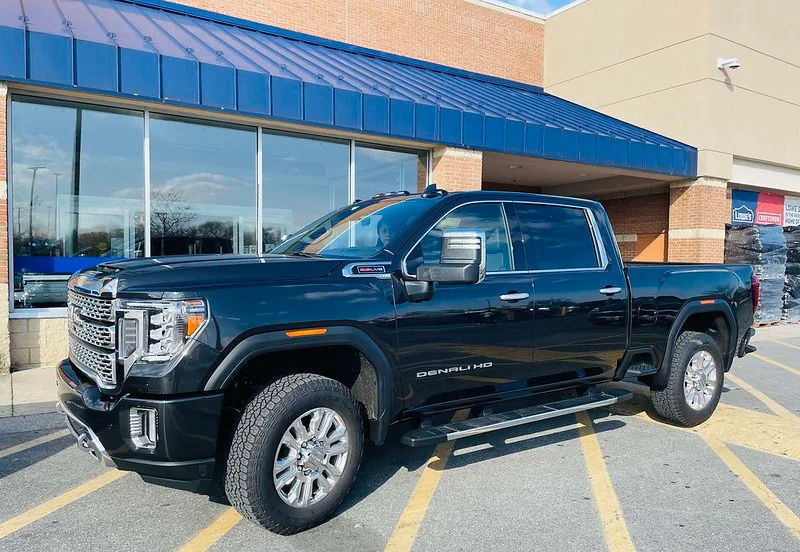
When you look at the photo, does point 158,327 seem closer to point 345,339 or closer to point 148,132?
point 345,339

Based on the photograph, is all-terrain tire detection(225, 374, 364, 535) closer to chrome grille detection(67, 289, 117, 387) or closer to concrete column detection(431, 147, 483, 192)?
chrome grille detection(67, 289, 117, 387)

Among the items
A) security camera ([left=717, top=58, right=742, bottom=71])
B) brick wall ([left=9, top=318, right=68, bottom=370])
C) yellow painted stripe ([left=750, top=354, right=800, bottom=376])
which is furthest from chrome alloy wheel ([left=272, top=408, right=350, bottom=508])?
security camera ([left=717, top=58, right=742, bottom=71])

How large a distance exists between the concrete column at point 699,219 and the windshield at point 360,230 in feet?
40.0

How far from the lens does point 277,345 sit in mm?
3381

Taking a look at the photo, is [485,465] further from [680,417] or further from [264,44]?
[264,44]

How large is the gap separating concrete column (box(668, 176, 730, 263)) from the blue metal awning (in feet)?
2.03

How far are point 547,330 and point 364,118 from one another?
611cm

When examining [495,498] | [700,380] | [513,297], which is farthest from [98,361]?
[700,380]

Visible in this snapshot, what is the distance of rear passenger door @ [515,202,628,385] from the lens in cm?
458

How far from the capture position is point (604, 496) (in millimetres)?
4062

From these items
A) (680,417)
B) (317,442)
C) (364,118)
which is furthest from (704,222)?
(317,442)

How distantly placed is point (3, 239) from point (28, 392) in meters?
2.05

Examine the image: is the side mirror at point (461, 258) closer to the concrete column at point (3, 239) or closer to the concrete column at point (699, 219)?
the concrete column at point (3, 239)

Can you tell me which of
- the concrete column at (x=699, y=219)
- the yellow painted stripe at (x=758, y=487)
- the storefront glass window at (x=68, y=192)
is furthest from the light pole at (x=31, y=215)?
the concrete column at (x=699, y=219)
